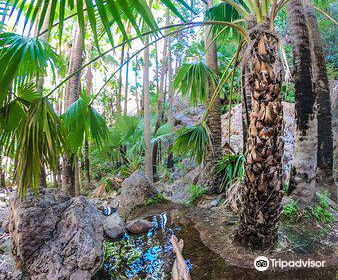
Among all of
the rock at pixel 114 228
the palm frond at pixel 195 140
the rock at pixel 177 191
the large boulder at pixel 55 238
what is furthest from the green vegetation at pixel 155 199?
Result: the large boulder at pixel 55 238

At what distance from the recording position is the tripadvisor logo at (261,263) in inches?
106

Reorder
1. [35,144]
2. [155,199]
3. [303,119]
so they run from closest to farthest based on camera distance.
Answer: [35,144] → [303,119] → [155,199]

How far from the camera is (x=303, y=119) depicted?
3834 millimetres

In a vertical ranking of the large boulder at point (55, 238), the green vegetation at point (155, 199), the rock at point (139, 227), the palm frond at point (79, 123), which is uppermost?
the palm frond at point (79, 123)

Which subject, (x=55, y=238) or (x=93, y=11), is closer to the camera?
(x=93, y=11)

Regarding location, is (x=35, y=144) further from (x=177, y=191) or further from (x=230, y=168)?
(x=177, y=191)

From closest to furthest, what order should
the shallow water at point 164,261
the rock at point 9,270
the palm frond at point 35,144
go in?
the palm frond at point 35,144
the shallow water at point 164,261
the rock at point 9,270

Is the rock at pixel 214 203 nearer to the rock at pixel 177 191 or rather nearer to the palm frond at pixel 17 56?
the rock at pixel 177 191

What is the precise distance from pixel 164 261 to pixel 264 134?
6.23 feet

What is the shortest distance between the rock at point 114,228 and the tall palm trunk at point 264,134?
2260 mm

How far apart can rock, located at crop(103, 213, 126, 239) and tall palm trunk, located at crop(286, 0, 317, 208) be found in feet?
9.21

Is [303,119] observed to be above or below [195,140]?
above

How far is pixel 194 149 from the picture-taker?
403 cm

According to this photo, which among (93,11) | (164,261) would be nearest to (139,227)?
(164,261)
